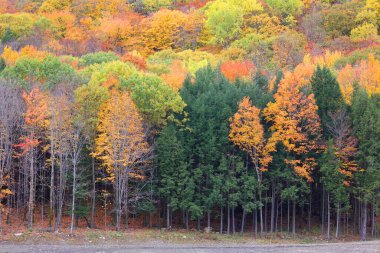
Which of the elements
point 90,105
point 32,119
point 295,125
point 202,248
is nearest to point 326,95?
point 295,125

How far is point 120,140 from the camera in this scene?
42375 millimetres

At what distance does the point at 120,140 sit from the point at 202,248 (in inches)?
418

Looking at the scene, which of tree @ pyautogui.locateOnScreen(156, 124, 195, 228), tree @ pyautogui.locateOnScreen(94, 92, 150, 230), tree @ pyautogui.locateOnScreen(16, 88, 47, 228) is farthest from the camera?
tree @ pyautogui.locateOnScreen(156, 124, 195, 228)

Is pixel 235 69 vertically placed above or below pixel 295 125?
above

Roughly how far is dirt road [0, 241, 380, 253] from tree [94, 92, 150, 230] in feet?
23.4

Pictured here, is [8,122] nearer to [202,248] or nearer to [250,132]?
[202,248]

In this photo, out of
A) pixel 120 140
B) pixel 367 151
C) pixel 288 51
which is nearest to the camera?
pixel 120 140

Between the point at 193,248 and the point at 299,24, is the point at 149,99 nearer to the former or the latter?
the point at 193,248

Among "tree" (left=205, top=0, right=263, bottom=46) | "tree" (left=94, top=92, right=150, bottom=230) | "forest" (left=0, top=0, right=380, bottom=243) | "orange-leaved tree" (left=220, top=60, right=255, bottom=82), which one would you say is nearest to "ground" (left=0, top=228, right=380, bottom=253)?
"forest" (left=0, top=0, right=380, bottom=243)

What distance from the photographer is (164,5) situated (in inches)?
5438

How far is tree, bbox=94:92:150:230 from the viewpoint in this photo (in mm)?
42219

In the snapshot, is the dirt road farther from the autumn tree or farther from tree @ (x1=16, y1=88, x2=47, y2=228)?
the autumn tree

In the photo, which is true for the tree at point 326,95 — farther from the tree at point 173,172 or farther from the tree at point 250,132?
the tree at point 173,172

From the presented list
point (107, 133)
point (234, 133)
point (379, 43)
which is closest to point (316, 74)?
point (234, 133)
